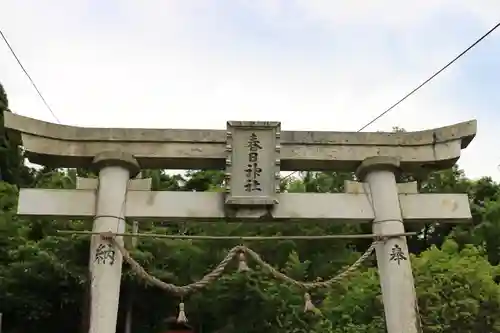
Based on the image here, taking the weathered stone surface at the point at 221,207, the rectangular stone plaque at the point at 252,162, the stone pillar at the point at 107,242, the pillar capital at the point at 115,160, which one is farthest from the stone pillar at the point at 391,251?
the stone pillar at the point at 107,242

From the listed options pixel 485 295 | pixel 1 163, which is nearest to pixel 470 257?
pixel 485 295

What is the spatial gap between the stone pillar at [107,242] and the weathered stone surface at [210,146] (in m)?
0.21

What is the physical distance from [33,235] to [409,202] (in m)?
10.2

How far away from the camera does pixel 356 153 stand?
749 cm

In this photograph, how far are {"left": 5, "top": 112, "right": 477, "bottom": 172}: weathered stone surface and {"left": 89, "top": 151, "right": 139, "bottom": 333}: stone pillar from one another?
21cm

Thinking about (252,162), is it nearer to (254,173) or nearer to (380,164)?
(254,173)

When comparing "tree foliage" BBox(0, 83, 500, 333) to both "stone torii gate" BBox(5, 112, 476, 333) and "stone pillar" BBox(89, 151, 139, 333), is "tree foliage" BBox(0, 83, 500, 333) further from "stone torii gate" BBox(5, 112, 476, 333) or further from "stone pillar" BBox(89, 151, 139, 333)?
"stone pillar" BBox(89, 151, 139, 333)

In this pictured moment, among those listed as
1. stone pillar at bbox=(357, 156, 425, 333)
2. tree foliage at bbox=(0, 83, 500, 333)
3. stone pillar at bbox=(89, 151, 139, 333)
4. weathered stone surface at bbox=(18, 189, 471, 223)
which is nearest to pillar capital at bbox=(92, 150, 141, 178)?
stone pillar at bbox=(89, 151, 139, 333)

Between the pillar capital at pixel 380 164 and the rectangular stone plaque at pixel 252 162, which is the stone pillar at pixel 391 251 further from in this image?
the rectangular stone plaque at pixel 252 162

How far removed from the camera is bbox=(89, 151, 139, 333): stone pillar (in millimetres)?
6516

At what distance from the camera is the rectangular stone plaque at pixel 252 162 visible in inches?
281

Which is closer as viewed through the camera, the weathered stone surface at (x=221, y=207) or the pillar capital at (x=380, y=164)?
the weathered stone surface at (x=221, y=207)

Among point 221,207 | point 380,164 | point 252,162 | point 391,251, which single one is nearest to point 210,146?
point 252,162

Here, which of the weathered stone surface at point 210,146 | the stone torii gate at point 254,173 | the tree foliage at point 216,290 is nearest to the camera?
the stone torii gate at point 254,173
